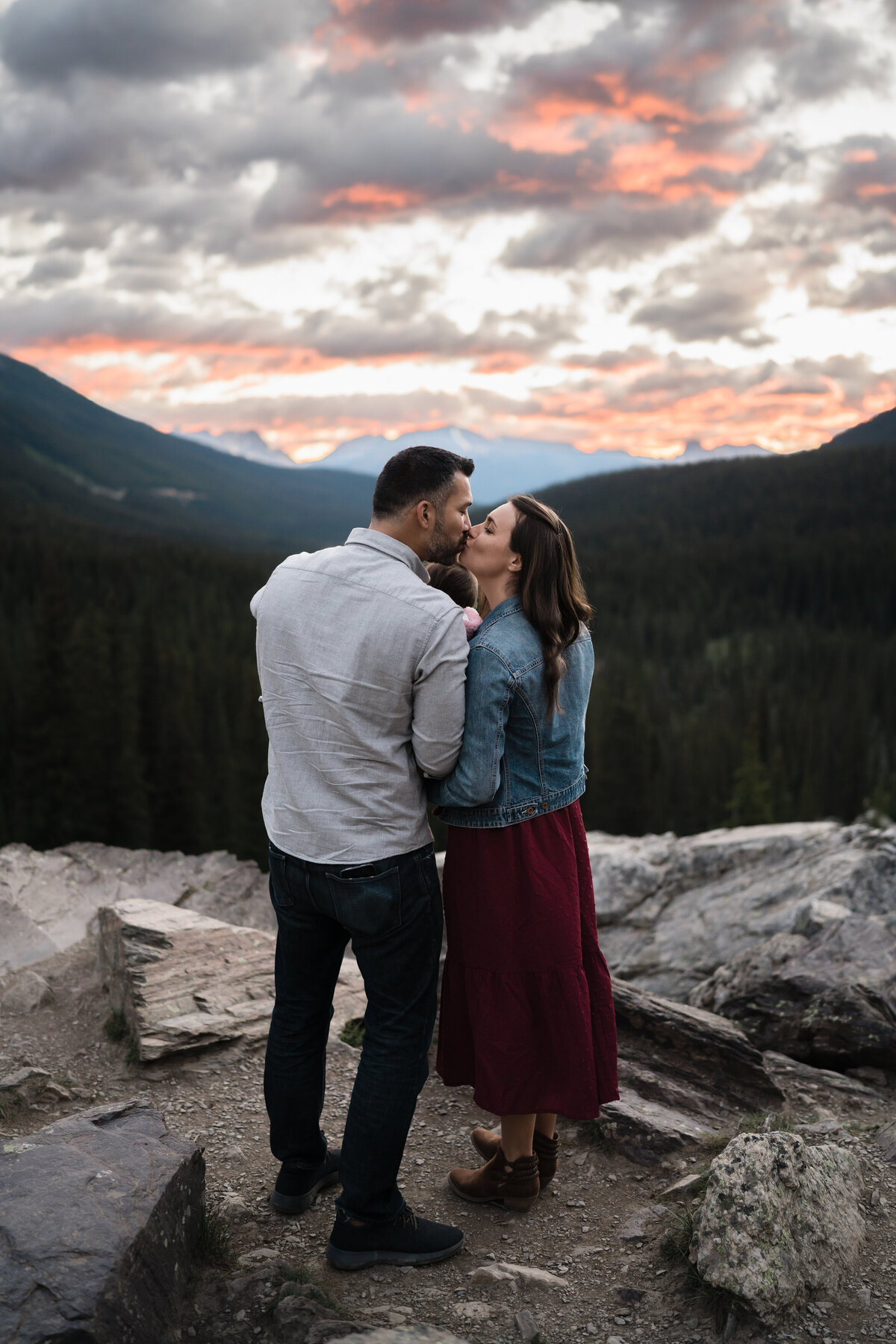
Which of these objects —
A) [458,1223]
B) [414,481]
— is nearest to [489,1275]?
[458,1223]

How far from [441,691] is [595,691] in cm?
8032

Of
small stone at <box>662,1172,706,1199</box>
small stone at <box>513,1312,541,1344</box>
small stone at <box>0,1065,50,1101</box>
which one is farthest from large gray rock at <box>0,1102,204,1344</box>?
small stone at <box>662,1172,706,1199</box>

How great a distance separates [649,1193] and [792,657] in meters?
131

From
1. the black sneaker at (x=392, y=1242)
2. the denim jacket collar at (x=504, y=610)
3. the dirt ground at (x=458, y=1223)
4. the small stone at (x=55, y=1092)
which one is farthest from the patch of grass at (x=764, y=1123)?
the small stone at (x=55, y=1092)

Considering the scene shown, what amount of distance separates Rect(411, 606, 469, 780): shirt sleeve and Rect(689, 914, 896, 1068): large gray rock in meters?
4.70

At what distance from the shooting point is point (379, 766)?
3848mm

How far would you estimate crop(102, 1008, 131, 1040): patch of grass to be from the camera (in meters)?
6.74

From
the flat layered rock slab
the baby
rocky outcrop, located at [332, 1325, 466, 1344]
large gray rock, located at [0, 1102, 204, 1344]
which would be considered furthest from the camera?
the flat layered rock slab

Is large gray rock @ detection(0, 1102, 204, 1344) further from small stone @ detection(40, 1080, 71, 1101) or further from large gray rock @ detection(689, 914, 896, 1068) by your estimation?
large gray rock @ detection(689, 914, 896, 1068)

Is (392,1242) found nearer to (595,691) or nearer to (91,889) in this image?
(91,889)

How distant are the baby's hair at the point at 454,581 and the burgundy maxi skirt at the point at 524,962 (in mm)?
1337

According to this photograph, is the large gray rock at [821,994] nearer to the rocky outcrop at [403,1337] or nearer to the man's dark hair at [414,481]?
the rocky outcrop at [403,1337]

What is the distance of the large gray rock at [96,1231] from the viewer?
309cm

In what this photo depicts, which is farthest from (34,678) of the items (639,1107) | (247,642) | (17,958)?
(639,1107)
